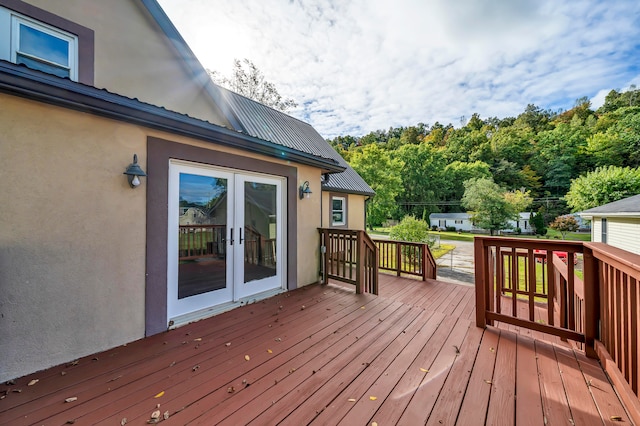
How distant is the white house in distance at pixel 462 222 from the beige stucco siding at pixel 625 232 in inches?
845

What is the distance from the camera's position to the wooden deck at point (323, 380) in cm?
165

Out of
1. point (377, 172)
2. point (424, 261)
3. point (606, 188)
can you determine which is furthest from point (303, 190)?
point (606, 188)

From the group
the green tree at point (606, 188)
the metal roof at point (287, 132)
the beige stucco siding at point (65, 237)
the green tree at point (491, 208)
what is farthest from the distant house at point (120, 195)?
the green tree at point (491, 208)

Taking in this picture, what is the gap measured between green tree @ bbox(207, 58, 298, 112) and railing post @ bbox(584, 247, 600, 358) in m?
15.6

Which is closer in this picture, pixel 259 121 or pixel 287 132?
pixel 259 121

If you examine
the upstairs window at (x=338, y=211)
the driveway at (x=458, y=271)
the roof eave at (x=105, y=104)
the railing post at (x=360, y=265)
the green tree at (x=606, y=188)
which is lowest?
the driveway at (x=458, y=271)

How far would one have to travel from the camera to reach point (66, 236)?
2.25 m

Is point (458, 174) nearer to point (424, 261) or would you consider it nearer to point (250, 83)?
point (250, 83)

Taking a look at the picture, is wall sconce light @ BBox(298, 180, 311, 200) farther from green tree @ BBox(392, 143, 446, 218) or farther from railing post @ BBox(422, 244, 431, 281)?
green tree @ BBox(392, 143, 446, 218)

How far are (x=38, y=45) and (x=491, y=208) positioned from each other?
118 feet

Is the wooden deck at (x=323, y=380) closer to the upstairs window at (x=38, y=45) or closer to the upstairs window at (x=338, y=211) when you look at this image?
the upstairs window at (x=38, y=45)

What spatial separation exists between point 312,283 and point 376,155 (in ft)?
63.4

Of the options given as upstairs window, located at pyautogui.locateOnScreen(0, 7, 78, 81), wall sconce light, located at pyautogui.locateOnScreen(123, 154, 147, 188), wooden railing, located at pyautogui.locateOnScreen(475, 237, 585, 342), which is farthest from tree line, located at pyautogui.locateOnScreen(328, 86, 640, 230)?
wall sconce light, located at pyautogui.locateOnScreen(123, 154, 147, 188)

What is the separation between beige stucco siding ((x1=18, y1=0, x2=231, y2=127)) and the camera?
390 cm
